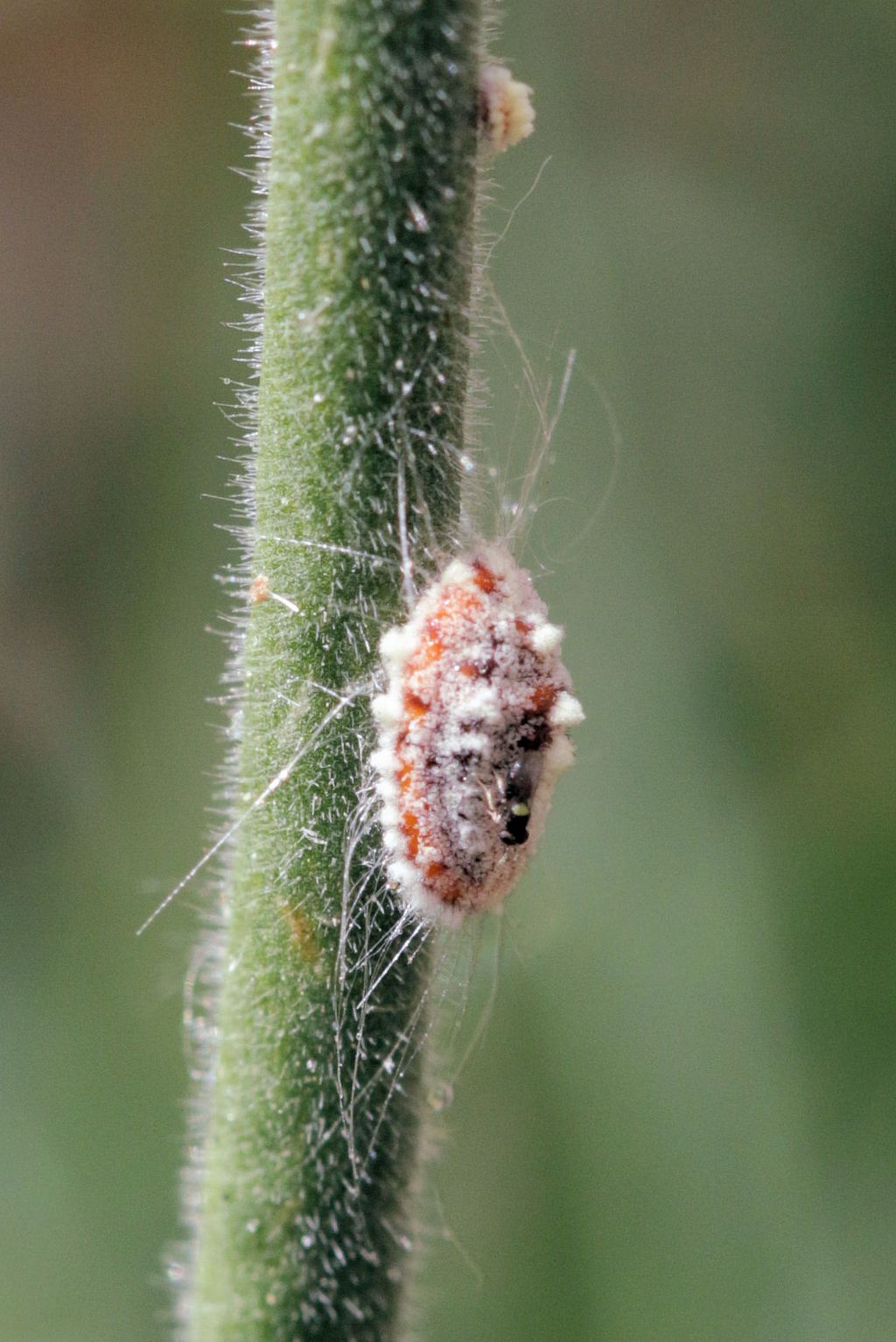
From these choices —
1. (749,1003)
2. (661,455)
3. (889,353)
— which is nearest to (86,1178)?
(749,1003)

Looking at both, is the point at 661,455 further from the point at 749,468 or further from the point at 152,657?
the point at 152,657

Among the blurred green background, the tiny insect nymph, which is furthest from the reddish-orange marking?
the blurred green background

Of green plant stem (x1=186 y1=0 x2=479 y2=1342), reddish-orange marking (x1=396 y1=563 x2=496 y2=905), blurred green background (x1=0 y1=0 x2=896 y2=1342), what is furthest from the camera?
blurred green background (x1=0 y1=0 x2=896 y2=1342)

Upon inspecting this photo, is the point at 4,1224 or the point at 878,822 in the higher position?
the point at 878,822

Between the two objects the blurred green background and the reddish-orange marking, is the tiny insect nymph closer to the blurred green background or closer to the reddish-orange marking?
the reddish-orange marking

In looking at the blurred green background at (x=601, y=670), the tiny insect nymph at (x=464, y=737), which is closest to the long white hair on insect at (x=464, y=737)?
the tiny insect nymph at (x=464, y=737)

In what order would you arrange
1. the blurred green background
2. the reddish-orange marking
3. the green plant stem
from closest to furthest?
the green plant stem < the reddish-orange marking < the blurred green background

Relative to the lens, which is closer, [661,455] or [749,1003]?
[749,1003]
